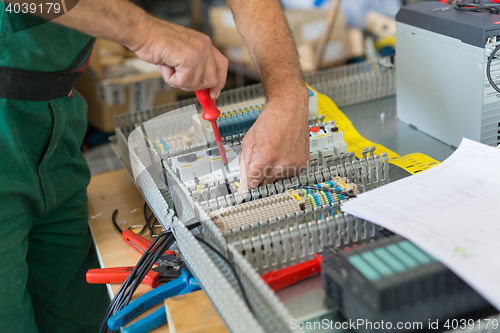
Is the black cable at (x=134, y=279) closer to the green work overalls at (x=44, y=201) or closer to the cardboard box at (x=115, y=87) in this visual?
the green work overalls at (x=44, y=201)

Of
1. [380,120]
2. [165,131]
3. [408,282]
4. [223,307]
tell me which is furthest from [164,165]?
[380,120]

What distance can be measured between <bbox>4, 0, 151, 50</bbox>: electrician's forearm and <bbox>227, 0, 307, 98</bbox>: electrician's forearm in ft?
1.27

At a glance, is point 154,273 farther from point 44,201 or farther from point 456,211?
point 456,211

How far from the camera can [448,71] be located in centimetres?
118

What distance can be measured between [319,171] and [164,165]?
0.37 metres

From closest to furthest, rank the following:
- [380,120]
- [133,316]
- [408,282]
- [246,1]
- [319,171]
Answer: [408,282] < [133,316] < [319,171] < [246,1] < [380,120]

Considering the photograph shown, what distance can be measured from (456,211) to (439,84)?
63 centimetres

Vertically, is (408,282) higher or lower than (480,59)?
lower

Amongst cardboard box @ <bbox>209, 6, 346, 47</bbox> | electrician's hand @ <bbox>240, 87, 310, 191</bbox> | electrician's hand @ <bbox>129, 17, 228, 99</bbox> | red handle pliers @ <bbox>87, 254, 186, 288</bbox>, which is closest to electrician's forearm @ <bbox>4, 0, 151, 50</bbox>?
electrician's hand @ <bbox>129, 17, 228, 99</bbox>

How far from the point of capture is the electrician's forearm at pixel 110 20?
0.72 m

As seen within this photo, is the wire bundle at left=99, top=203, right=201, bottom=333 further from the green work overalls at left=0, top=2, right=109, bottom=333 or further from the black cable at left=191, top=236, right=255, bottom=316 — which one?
the green work overalls at left=0, top=2, right=109, bottom=333

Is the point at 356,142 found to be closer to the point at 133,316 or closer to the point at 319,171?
the point at 319,171

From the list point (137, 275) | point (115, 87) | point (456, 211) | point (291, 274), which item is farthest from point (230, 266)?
point (115, 87)

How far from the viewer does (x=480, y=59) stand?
1055 mm
